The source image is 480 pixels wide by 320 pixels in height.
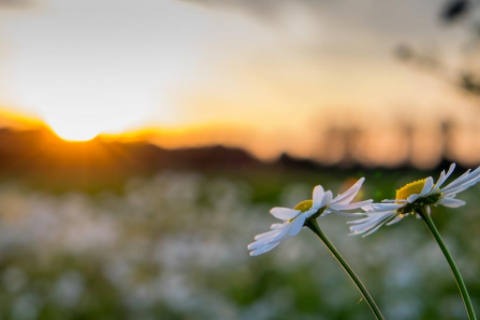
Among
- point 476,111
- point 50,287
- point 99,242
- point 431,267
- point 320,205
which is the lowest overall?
point 320,205

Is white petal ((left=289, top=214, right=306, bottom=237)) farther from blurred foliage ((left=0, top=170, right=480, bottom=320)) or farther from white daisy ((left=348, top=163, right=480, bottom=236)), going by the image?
blurred foliage ((left=0, top=170, right=480, bottom=320))

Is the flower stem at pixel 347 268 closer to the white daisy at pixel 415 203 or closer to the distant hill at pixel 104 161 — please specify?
the white daisy at pixel 415 203

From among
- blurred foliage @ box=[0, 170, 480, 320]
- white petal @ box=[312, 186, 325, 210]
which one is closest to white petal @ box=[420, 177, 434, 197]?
white petal @ box=[312, 186, 325, 210]

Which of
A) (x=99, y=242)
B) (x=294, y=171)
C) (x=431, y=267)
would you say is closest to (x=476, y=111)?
(x=431, y=267)

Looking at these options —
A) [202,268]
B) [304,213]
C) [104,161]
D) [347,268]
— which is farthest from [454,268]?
[104,161]

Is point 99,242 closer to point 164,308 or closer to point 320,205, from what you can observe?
point 164,308
